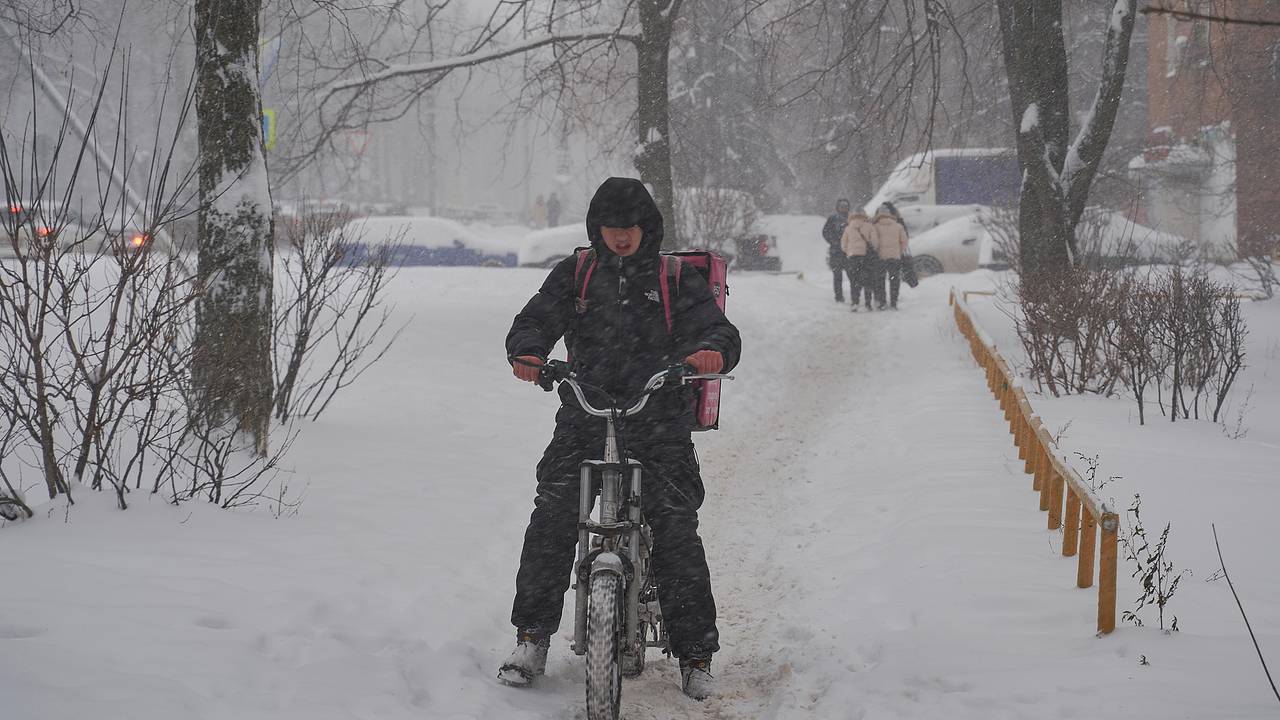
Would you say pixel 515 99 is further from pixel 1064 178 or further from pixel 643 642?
pixel 643 642

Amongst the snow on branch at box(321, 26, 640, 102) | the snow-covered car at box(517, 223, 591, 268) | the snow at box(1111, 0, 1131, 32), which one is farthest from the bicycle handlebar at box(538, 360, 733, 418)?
the snow-covered car at box(517, 223, 591, 268)

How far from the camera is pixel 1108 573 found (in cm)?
407

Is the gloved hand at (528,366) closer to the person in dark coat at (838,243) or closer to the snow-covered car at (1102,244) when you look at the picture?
the snow-covered car at (1102,244)

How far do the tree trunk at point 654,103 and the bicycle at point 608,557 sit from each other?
8.60 metres

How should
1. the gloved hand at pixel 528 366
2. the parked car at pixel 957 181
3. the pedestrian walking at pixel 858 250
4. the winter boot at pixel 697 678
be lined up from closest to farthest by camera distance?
the gloved hand at pixel 528 366
the winter boot at pixel 697 678
the pedestrian walking at pixel 858 250
the parked car at pixel 957 181

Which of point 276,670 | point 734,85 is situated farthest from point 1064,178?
point 734,85

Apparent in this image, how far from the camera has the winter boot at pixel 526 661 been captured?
409 cm

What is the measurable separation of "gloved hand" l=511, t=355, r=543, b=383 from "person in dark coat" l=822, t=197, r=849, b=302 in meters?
14.3

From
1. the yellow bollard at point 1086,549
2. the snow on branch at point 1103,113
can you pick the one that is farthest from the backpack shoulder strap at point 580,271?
the snow on branch at point 1103,113

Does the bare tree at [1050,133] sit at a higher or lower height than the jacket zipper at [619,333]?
higher

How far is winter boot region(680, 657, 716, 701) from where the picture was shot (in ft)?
13.6

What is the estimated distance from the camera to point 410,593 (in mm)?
4934

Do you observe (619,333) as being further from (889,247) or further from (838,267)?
(838,267)

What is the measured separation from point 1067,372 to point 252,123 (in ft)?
24.9
